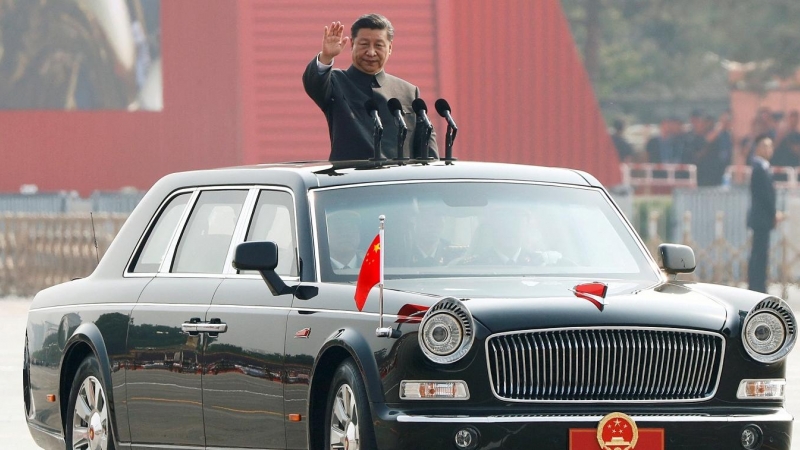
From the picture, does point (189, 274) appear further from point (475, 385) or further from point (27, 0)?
point (27, 0)

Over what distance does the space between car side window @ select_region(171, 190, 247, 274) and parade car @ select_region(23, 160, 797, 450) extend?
0.01 m

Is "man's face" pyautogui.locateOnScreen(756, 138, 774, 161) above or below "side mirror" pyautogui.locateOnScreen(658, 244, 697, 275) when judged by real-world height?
below

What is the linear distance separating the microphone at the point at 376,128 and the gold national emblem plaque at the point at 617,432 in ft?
6.99

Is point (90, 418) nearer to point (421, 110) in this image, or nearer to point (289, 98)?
point (421, 110)

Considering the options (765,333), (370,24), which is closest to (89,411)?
(370,24)

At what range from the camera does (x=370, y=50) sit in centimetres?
986

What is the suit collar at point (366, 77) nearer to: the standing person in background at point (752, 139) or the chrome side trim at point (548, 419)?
the chrome side trim at point (548, 419)

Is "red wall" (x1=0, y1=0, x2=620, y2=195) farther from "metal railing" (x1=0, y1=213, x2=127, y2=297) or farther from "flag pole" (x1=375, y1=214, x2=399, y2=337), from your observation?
"flag pole" (x1=375, y1=214, x2=399, y2=337)

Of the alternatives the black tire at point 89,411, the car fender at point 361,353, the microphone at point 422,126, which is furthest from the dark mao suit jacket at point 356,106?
the car fender at point 361,353

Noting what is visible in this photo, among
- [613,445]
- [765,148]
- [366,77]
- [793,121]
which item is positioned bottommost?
[793,121]

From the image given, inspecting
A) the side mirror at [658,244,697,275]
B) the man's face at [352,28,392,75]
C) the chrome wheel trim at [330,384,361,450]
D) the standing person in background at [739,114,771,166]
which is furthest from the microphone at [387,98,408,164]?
the standing person in background at [739,114,771,166]

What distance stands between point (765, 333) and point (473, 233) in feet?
4.31

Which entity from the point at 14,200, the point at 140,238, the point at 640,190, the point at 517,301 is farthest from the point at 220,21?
the point at 517,301

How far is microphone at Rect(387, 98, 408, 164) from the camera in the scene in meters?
8.69
